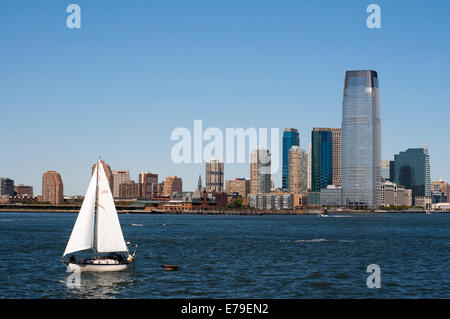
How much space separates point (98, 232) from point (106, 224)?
111cm

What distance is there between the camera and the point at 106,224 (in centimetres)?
5981

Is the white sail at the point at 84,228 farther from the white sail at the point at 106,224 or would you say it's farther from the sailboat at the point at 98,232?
the white sail at the point at 106,224

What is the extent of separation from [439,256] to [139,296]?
5038 cm

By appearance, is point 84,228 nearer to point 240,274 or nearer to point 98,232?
point 98,232

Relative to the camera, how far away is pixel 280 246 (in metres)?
→ 97.2

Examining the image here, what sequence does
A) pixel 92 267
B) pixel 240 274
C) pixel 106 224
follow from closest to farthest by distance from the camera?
pixel 92 267
pixel 106 224
pixel 240 274

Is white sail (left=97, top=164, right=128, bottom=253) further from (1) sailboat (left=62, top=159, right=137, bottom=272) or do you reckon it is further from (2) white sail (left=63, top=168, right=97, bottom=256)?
(2) white sail (left=63, top=168, right=97, bottom=256)

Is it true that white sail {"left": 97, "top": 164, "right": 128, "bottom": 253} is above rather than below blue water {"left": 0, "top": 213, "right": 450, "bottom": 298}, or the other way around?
above

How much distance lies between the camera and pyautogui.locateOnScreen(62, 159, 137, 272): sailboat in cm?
5769

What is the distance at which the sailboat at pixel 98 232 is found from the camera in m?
57.7

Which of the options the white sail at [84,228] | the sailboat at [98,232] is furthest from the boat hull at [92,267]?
the white sail at [84,228]

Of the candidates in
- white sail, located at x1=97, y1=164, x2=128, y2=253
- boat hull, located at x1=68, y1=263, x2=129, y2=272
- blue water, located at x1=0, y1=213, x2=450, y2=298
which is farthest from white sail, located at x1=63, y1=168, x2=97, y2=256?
blue water, located at x1=0, y1=213, x2=450, y2=298

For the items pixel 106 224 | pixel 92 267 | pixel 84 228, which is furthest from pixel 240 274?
pixel 84 228

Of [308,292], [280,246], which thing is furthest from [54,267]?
[280,246]
